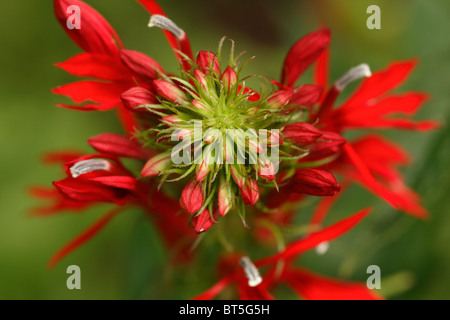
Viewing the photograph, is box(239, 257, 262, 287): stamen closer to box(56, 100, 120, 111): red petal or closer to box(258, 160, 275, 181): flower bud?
box(258, 160, 275, 181): flower bud

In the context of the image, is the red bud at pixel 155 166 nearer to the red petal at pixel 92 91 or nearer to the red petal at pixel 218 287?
the red petal at pixel 92 91

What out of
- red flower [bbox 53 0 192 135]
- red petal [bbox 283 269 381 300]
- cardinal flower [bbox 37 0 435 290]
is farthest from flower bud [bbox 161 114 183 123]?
red petal [bbox 283 269 381 300]

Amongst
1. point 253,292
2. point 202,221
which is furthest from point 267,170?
point 253,292

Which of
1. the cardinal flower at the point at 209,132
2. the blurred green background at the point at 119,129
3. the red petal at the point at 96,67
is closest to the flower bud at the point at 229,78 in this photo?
the cardinal flower at the point at 209,132

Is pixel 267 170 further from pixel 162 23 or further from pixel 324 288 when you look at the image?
pixel 324 288

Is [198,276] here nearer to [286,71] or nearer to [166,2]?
[286,71]

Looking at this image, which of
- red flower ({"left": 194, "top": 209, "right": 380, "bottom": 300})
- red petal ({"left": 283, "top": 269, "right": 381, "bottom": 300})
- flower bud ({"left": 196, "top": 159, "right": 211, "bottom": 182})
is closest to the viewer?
flower bud ({"left": 196, "top": 159, "right": 211, "bottom": 182})
